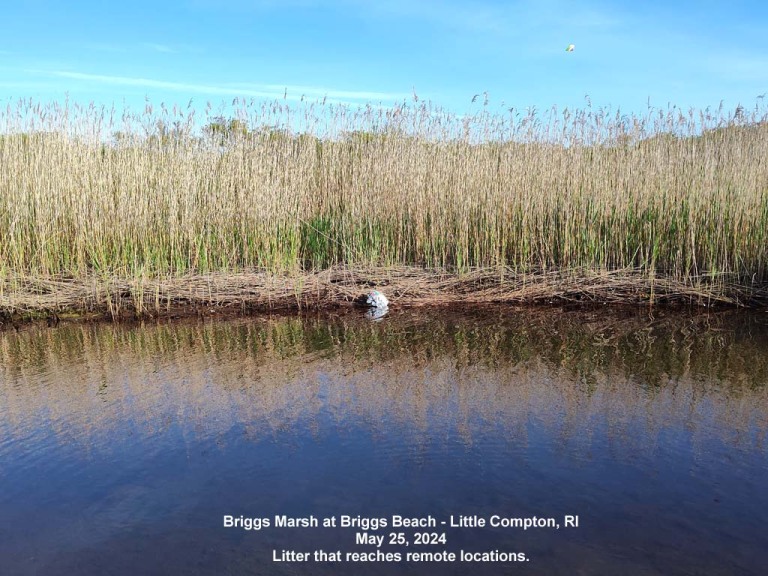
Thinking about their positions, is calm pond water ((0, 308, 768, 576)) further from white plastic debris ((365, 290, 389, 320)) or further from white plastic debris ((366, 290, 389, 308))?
white plastic debris ((366, 290, 389, 308))

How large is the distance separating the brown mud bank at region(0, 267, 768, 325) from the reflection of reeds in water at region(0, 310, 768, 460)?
45 cm

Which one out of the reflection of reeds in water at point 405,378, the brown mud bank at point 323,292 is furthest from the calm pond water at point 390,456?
the brown mud bank at point 323,292

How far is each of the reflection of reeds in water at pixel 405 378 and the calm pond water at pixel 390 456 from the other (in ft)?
0.06

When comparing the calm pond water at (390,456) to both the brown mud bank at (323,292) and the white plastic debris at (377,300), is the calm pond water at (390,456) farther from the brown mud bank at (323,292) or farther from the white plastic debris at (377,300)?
the white plastic debris at (377,300)

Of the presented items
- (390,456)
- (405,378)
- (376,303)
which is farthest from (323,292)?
(390,456)

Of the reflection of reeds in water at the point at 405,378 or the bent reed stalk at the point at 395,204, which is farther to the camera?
the bent reed stalk at the point at 395,204

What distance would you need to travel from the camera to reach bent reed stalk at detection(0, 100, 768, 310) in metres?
6.01

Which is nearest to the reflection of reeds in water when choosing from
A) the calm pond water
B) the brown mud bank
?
the calm pond water

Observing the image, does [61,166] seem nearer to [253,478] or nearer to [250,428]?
[250,428]

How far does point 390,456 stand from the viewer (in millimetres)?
2734

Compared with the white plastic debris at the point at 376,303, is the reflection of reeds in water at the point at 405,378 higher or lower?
lower

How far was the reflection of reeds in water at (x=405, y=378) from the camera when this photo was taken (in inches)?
123

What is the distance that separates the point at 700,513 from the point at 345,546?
1.26 meters

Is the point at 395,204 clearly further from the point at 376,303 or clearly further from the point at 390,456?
the point at 390,456
